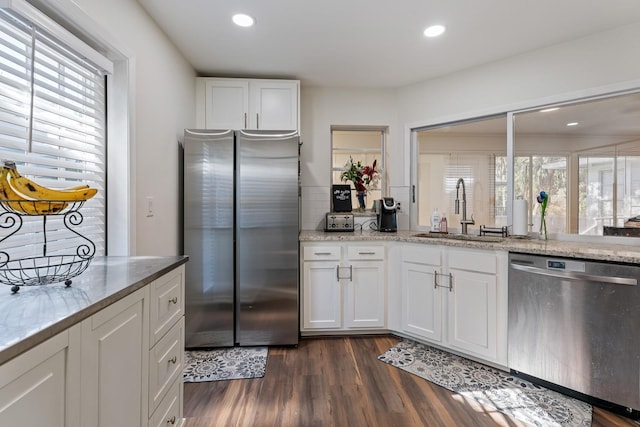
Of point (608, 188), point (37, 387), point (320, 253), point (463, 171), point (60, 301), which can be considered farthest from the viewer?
point (463, 171)

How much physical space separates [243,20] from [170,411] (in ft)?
7.56

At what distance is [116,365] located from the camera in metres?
0.93

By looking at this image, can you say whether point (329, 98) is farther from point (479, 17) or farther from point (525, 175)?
point (525, 175)

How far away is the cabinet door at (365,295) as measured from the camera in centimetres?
269

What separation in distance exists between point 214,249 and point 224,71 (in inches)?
65.1

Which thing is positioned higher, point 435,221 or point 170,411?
point 435,221

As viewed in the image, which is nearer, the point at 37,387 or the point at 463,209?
the point at 37,387

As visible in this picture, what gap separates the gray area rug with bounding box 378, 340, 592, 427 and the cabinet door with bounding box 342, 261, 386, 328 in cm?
32

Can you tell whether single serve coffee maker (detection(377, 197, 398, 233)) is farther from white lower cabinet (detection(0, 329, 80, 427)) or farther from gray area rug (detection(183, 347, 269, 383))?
white lower cabinet (detection(0, 329, 80, 427))

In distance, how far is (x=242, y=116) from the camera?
281cm

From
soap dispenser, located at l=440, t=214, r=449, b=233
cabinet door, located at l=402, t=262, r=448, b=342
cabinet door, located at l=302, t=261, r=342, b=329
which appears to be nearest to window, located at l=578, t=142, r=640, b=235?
soap dispenser, located at l=440, t=214, r=449, b=233

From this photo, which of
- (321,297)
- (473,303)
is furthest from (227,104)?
(473,303)

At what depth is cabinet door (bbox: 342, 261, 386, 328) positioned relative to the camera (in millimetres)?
2689

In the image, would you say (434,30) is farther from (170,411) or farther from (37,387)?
(170,411)
